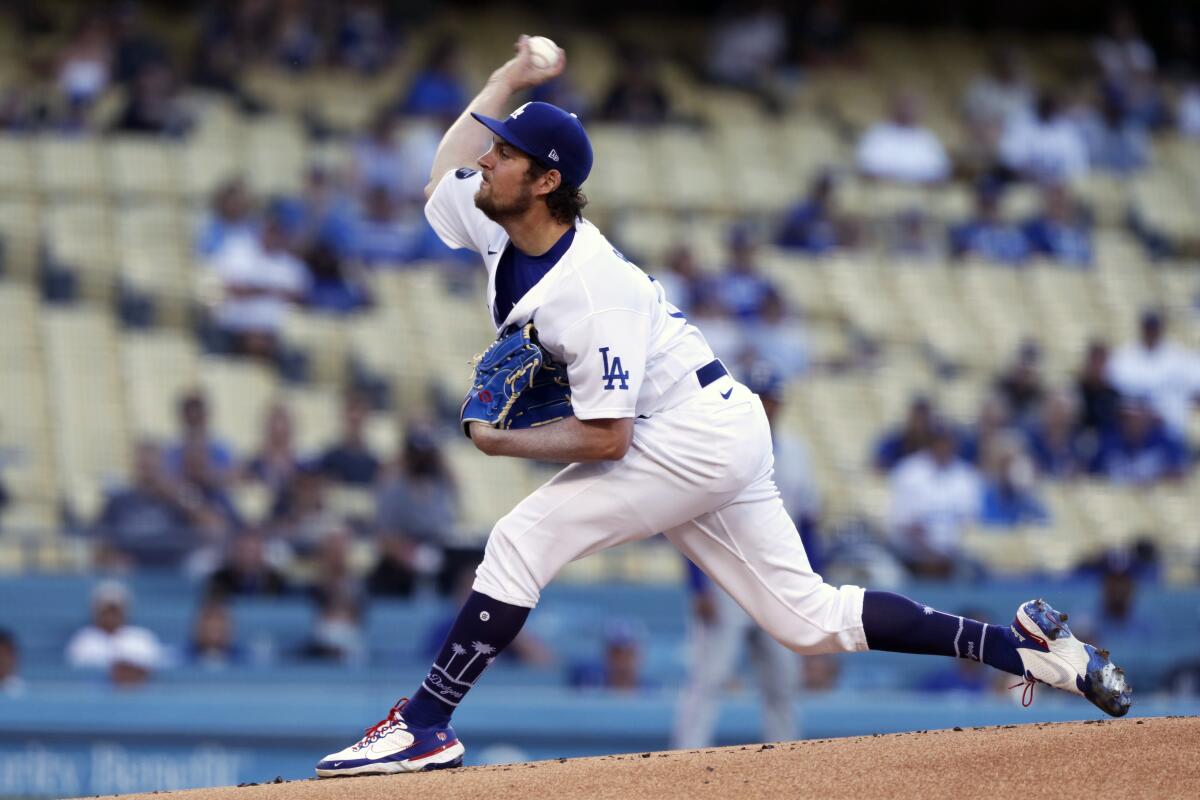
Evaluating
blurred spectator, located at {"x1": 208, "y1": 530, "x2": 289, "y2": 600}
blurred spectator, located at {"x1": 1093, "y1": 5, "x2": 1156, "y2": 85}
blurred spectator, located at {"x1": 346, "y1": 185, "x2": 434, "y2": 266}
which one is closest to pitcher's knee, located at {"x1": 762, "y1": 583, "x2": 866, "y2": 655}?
blurred spectator, located at {"x1": 208, "y1": 530, "x2": 289, "y2": 600}

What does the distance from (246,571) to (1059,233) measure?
24.1 ft

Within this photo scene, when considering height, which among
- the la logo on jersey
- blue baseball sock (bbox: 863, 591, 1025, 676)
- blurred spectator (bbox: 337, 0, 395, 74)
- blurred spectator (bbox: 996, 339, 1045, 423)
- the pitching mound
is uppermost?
blurred spectator (bbox: 337, 0, 395, 74)

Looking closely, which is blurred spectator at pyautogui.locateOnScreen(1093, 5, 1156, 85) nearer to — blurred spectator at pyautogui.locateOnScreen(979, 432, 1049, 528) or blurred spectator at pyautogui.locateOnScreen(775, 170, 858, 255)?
blurred spectator at pyautogui.locateOnScreen(775, 170, 858, 255)

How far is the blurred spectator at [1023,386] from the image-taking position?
11.2m

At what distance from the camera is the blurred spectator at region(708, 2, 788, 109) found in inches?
577

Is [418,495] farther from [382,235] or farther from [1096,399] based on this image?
[1096,399]

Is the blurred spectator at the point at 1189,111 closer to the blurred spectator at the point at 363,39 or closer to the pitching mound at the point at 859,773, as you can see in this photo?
the blurred spectator at the point at 363,39

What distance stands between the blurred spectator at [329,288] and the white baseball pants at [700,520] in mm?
6650

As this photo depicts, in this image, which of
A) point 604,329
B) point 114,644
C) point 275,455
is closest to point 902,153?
point 275,455

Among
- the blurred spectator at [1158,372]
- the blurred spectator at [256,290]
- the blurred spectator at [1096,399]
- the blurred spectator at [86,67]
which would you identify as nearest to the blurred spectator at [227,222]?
the blurred spectator at [256,290]

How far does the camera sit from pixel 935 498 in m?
10.3

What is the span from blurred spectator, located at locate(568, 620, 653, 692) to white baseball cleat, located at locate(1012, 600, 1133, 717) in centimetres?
424

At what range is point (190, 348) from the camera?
34.0 ft

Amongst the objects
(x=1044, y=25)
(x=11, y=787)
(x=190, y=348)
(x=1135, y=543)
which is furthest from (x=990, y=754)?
(x=1044, y=25)
